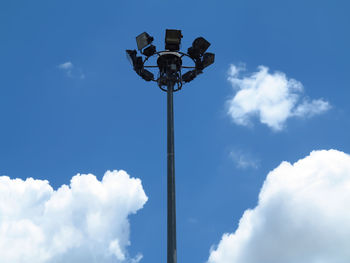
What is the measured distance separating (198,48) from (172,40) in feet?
2.70

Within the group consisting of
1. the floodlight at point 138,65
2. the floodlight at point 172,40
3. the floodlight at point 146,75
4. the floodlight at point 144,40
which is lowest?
the floodlight at point 146,75

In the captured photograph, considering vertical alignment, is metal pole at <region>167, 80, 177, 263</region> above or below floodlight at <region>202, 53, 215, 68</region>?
below

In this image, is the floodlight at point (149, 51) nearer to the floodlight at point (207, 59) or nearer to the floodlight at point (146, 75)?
the floodlight at point (146, 75)

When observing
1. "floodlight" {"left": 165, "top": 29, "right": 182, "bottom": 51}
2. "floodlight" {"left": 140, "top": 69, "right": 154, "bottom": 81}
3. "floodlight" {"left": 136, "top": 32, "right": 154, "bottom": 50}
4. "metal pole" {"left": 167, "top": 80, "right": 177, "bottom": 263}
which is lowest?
"metal pole" {"left": 167, "top": 80, "right": 177, "bottom": 263}

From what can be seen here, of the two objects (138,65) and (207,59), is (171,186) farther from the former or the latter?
(207,59)

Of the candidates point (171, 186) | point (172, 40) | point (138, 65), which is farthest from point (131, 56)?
point (171, 186)

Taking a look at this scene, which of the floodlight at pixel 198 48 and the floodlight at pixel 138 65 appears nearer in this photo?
the floodlight at pixel 198 48

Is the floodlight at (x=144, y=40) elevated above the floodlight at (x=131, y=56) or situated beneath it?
elevated above

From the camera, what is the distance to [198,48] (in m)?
13.7

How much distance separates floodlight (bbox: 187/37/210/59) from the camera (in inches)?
539

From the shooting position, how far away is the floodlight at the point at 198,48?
45.0 ft

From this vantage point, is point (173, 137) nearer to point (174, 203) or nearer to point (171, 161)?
point (171, 161)

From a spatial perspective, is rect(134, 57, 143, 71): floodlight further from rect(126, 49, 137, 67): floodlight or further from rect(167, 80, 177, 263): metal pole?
rect(167, 80, 177, 263): metal pole

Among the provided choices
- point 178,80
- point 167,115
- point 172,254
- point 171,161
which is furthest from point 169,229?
point 178,80
